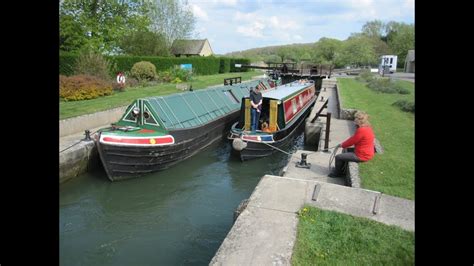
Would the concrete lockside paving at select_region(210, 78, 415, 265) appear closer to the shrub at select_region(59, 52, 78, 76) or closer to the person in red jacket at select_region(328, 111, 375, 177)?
the person in red jacket at select_region(328, 111, 375, 177)

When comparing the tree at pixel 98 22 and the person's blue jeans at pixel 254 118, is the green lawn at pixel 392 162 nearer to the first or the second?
the person's blue jeans at pixel 254 118

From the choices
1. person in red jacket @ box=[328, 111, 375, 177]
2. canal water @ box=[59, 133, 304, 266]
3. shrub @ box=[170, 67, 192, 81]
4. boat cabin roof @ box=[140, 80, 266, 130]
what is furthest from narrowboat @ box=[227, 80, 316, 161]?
shrub @ box=[170, 67, 192, 81]

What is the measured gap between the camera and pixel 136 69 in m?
22.8

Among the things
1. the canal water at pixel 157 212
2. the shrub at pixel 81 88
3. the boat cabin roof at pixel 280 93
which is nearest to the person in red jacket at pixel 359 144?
the canal water at pixel 157 212

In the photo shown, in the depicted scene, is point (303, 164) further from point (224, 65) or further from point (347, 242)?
point (224, 65)

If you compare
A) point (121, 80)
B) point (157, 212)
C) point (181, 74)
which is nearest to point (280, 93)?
point (157, 212)

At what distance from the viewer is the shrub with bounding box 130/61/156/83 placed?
896 inches

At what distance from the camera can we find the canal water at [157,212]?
5.72m

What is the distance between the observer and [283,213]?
4.79 metres

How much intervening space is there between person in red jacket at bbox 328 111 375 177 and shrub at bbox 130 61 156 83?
17817 millimetres
